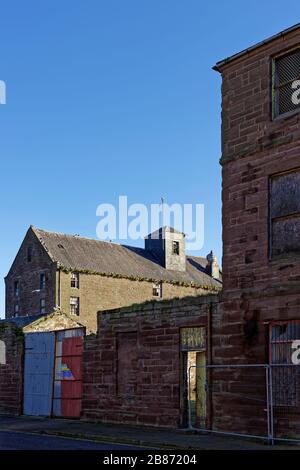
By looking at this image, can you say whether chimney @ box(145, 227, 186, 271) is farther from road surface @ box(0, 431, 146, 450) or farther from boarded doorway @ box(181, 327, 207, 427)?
road surface @ box(0, 431, 146, 450)

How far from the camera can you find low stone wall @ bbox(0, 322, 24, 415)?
28047 millimetres

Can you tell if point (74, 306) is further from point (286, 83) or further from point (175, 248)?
point (286, 83)

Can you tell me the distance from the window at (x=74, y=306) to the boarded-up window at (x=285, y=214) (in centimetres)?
3969

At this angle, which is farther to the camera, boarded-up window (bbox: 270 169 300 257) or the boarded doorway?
the boarded doorway

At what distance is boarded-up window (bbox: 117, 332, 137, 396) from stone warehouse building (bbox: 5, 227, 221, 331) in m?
32.7

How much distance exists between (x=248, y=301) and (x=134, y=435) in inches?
178

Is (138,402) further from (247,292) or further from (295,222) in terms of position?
(295,222)

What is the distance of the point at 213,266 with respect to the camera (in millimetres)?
71062

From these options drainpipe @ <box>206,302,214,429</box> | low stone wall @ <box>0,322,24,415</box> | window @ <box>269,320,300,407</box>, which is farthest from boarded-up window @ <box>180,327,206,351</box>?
low stone wall @ <box>0,322,24,415</box>

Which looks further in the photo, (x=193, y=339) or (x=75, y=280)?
(x=75, y=280)

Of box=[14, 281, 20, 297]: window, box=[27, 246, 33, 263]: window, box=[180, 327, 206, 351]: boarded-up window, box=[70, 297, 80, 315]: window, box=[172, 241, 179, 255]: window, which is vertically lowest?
box=[180, 327, 206, 351]: boarded-up window

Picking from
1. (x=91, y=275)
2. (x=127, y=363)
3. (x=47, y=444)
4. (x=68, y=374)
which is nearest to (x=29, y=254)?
(x=91, y=275)

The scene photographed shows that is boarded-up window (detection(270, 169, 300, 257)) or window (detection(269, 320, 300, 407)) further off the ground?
boarded-up window (detection(270, 169, 300, 257))

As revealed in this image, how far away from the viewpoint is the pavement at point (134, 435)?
16.0 meters
